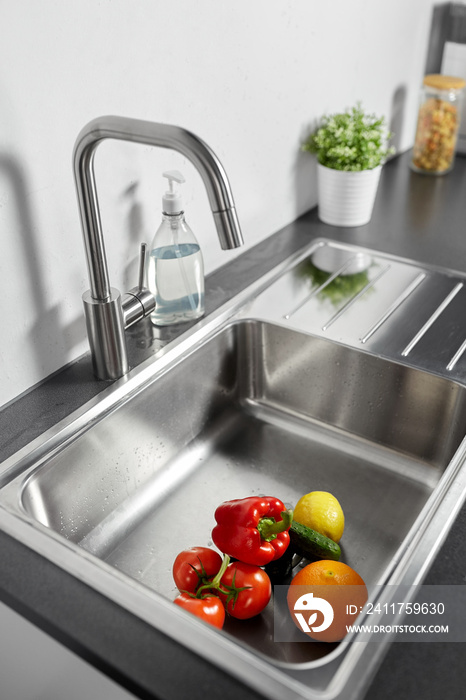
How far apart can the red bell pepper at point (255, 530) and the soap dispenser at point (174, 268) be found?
0.40 meters

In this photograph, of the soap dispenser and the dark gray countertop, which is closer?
the dark gray countertop

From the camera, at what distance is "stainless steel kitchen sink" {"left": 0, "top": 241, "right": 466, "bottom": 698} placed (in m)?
0.82

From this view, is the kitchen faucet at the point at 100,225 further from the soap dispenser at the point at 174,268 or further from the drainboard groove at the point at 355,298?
the drainboard groove at the point at 355,298

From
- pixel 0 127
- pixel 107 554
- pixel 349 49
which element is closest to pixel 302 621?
pixel 107 554

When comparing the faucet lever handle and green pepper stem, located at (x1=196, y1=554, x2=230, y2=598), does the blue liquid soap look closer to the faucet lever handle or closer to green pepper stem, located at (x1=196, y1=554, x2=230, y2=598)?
the faucet lever handle

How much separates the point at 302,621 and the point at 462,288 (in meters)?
0.71

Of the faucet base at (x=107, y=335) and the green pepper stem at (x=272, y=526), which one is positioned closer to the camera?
the green pepper stem at (x=272, y=526)

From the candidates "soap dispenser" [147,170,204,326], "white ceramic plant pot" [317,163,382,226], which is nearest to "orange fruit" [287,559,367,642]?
"soap dispenser" [147,170,204,326]

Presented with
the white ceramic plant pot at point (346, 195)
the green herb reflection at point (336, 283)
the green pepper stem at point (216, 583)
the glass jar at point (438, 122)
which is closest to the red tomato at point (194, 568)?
the green pepper stem at point (216, 583)

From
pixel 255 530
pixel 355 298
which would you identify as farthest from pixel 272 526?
pixel 355 298

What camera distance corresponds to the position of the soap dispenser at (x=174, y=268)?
101cm

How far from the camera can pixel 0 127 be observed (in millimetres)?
788

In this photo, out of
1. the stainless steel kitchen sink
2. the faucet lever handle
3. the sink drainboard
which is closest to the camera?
the stainless steel kitchen sink

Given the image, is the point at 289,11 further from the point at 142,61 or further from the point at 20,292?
the point at 20,292
